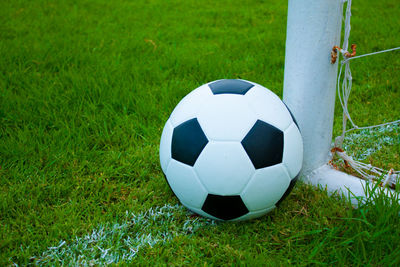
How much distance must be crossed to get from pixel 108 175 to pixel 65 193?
314mm

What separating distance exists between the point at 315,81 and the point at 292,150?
0.54 metres

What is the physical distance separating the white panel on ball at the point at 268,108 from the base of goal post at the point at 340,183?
55cm

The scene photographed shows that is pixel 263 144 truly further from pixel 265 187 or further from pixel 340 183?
pixel 340 183

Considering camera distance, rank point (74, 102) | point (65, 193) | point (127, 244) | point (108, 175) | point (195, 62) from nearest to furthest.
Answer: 1. point (127, 244)
2. point (65, 193)
3. point (108, 175)
4. point (74, 102)
5. point (195, 62)

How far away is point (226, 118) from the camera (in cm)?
189

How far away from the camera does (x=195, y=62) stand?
14.2 ft

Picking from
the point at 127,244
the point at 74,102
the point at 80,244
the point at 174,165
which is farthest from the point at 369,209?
the point at 74,102

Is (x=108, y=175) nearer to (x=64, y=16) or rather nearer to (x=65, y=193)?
(x=65, y=193)

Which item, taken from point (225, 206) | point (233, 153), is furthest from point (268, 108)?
point (225, 206)

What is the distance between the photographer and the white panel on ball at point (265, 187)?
6.13 feet

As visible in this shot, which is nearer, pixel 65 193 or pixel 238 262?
pixel 238 262

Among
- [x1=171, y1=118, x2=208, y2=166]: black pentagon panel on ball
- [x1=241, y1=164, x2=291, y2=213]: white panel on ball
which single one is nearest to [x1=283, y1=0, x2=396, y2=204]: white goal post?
[x1=241, y1=164, x2=291, y2=213]: white panel on ball

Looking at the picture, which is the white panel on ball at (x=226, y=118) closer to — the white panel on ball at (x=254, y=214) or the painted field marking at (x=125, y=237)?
the white panel on ball at (x=254, y=214)

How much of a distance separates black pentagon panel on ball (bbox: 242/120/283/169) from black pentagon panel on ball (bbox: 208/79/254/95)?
8.9 inches
